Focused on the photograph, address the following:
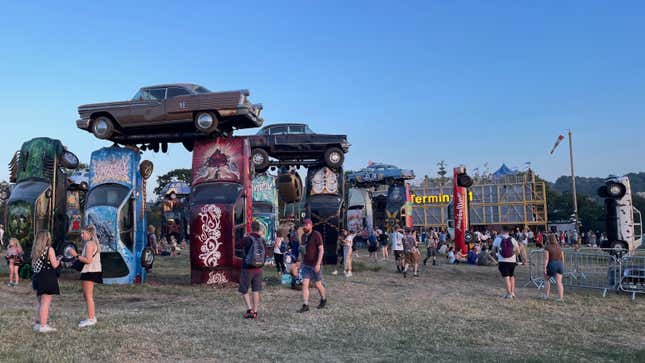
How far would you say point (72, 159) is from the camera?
691 inches

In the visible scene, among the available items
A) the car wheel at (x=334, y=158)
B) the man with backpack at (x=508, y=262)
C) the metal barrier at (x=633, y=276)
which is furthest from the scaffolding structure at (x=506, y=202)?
the man with backpack at (x=508, y=262)

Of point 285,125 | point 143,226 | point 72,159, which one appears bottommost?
point 143,226

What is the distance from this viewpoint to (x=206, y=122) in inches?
581

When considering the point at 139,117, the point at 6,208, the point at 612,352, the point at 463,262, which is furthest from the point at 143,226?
the point at 463,262

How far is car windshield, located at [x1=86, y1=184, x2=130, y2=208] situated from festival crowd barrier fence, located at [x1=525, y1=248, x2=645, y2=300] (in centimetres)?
1204

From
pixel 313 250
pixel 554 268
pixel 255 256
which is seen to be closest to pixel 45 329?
pixel 255 256

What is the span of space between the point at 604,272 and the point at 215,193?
39.9 ft

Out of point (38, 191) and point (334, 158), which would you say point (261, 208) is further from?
point (38, 191)

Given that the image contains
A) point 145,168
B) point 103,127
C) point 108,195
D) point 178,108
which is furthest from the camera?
point 145,168

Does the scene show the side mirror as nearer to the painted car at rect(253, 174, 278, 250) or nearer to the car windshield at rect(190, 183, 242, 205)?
the car windshield at rect(190, 183, 242, 205)

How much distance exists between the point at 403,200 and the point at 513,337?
2793 cm

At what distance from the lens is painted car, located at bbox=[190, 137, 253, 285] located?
1410 cm

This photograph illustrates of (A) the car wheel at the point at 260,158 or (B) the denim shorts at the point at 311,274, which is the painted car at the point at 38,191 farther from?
(B) the denim shorts at the point at 311,274

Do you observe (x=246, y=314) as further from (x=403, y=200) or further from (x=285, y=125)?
(x=403, y=200)
